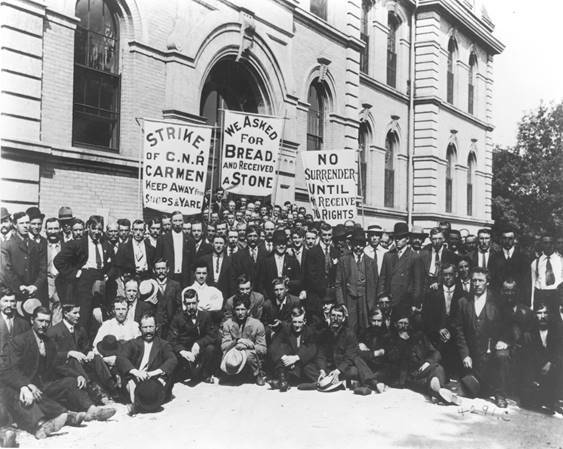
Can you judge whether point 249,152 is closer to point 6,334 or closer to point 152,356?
point 152,356

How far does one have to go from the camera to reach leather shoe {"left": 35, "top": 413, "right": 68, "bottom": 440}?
5.64 metres

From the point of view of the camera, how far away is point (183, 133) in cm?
993

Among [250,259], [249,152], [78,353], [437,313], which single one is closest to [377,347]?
[437,313]

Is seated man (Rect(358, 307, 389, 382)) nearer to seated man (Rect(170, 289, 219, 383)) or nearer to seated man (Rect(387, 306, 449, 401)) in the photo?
seated man (Rect(387, 306, 449, 401))

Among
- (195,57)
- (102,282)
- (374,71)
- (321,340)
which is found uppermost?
(374,71)

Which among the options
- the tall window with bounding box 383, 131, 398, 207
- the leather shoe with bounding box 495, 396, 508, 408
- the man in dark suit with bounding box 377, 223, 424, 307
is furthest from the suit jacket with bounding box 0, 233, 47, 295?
the tall window with bounding box 383, 131, 398, 207

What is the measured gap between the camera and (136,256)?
855 cm

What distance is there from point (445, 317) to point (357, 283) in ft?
5.69

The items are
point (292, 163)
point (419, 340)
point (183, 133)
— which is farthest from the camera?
point (292, 163)

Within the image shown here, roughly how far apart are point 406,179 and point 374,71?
4.51 metres

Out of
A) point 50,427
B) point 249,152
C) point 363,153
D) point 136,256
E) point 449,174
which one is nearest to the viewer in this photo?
point 50,427

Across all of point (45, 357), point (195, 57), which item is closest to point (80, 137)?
point (195, 57)

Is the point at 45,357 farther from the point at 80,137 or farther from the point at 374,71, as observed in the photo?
the point at 374,71

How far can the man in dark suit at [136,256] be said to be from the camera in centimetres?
840
